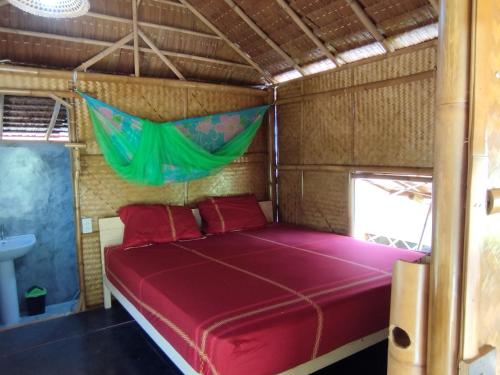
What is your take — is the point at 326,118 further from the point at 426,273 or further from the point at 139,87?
the point at 426,273

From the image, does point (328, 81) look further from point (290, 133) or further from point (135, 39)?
point (135, 39)

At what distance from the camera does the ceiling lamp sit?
1838mm

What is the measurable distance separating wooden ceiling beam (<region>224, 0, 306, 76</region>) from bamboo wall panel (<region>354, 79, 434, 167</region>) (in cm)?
81

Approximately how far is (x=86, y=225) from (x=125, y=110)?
110cm

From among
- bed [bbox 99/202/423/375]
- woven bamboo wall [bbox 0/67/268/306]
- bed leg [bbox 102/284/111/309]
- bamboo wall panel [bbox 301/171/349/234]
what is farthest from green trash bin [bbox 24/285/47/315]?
bamboo wall panel [bbox 301/171/349/234]

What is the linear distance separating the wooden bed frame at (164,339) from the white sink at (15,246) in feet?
2.13

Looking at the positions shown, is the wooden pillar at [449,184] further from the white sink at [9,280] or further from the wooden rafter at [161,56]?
the white sink at [9,280]

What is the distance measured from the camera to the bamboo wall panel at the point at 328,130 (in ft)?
11.7

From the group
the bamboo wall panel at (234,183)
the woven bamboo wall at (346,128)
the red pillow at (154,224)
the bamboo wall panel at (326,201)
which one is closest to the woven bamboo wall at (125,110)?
the bamboo wall panel at (234,183)

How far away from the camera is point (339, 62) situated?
3547 mm

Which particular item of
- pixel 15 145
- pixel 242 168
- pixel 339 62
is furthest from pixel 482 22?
pixel 15 145

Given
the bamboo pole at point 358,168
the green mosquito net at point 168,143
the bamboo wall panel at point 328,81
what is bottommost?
the bamboo pole at point 358,168

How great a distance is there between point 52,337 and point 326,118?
3032 mm

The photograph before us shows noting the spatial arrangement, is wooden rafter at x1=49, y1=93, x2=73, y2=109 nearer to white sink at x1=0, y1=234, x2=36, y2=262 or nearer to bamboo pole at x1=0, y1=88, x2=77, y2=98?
bamboo pole at x1=0, y1=88, x2=77, y2=98
